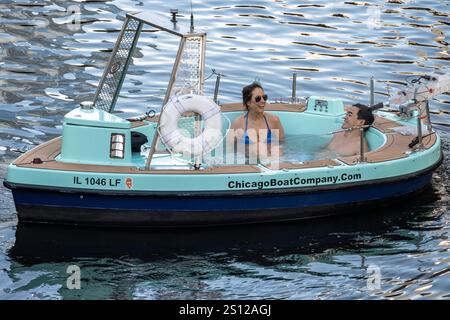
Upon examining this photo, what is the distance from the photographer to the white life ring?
13555 millimetres

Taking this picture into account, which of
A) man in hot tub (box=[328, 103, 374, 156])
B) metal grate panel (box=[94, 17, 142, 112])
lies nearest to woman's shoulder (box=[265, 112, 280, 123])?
man in hot tub (box=[328, 103, 374, 156])

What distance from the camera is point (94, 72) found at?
20656 millimetres

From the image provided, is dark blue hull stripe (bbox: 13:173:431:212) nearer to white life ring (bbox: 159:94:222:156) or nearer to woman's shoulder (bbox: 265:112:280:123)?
white life ring (bbox: 159:94:222:156)

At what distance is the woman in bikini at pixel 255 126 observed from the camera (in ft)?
49.2

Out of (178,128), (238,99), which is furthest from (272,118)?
(238,99)

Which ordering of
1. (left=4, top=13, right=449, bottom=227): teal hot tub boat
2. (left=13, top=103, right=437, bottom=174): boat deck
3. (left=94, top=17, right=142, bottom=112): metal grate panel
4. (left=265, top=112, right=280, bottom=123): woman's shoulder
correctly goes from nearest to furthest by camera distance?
1. (left=4, top=13, right=449, bottom=227): teal hot tub boat
2. (left=13, top=103, right=437, bottom=174): boat deck
3. (left=94, top=17, right=142, bottom=112): metal grate panel
4. (left=265, top=112, right=280, bottom=123): woman's shoulder

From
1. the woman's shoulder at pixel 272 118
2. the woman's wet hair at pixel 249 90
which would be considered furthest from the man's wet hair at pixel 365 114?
the woman's wet hair at pixel 249 90

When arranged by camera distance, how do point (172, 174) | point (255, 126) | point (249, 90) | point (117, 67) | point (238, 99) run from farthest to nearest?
1. point (238, 99)
2. point (255, 126)
3. point (249, 90)
4. point (117, 67)
5. point (172, 174)

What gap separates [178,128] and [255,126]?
178 centimetres

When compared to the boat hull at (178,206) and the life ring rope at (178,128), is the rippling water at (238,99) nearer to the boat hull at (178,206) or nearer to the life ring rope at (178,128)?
the boat hull at (178,206)

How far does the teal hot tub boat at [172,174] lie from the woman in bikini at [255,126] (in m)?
0.57

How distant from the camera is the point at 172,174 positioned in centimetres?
1360

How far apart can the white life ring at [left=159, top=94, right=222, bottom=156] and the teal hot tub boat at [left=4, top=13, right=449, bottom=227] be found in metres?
0.01

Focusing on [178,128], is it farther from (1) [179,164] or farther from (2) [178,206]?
(2) [178,206]
